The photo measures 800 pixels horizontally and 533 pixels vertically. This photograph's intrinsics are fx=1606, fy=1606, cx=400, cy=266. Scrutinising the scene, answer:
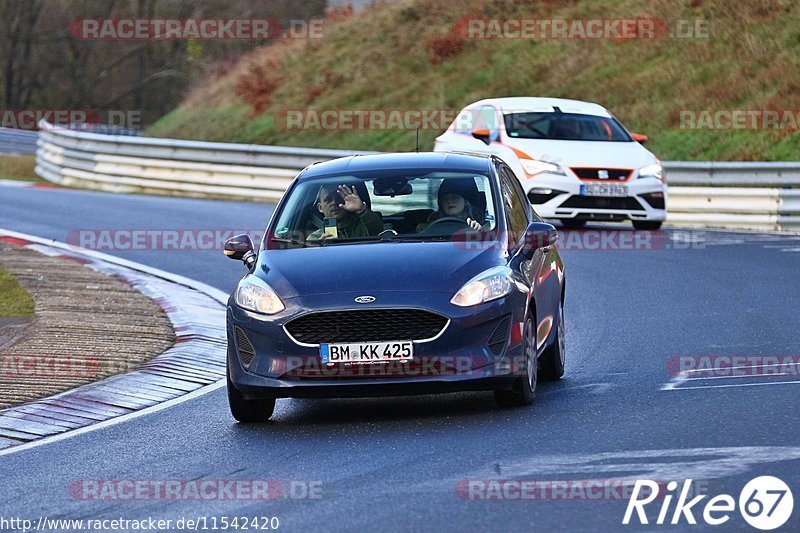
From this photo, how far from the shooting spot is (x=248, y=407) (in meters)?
9.25

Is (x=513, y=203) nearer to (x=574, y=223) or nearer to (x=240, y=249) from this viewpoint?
(x=240, y=249)

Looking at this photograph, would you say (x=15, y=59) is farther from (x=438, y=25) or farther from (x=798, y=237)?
(x=798, y=237)

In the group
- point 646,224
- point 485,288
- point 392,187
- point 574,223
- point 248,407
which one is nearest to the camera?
point 485,288

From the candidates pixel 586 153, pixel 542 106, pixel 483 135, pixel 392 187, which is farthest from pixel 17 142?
pixel 392 187

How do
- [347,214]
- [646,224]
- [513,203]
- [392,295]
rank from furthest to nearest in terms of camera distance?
[646,224], [513,203], [347,214], [392,295]

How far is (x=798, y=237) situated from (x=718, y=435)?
1273 cm

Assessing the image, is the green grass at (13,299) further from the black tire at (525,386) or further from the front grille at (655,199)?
the front grille at (655,199)

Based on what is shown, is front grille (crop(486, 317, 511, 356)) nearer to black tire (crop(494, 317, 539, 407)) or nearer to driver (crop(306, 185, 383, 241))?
black tire (crop(494, 317, 539, 407))

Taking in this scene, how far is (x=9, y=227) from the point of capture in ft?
72.7

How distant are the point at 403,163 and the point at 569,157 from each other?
9.90 meters

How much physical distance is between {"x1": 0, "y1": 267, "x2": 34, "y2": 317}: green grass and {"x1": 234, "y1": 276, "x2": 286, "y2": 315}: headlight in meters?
5.06

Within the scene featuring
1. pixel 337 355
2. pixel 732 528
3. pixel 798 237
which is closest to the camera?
pixel 732 528

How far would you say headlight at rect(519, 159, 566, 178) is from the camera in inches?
781

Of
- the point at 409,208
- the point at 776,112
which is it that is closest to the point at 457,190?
the point at 409,208
